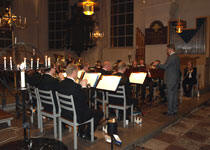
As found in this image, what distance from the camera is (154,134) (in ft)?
12.8

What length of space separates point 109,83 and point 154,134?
1465 millimetres

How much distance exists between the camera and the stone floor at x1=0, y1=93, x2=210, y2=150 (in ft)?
10.8

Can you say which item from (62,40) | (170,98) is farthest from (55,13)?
(170,98)

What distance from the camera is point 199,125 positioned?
4.43 metres

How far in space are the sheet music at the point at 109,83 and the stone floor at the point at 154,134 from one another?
0.91 m

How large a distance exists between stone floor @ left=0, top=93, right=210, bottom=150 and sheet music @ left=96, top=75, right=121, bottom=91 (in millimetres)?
906

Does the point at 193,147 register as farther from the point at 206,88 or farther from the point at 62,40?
the point at 62,40

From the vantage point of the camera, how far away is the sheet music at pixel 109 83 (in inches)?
137

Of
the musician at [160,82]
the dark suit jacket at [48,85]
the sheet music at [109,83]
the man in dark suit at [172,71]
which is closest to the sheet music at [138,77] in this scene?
the man in dark suit at [172,71]

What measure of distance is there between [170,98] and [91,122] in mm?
2495

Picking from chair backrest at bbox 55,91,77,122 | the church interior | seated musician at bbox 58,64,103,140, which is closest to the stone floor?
the church interior

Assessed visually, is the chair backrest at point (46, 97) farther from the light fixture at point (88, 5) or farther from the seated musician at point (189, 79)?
the seated musician at point (189, 79)

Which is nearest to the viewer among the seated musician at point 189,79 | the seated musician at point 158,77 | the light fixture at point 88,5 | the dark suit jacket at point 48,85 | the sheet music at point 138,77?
the dark suit jacket at point 48,85

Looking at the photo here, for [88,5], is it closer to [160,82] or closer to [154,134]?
[154,134]
